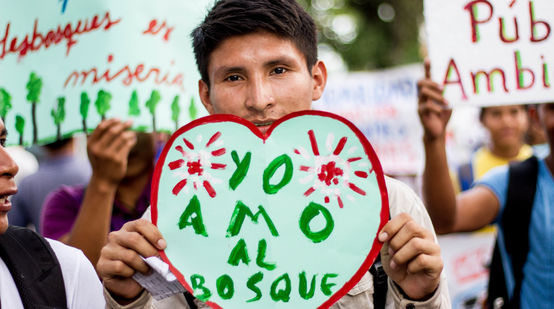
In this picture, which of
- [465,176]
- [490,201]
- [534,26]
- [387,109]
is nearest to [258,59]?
[534,26]

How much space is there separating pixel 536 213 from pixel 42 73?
6.45 ft

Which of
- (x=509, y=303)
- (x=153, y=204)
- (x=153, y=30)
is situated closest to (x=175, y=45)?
(x=153, y=30)

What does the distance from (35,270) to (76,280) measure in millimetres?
114

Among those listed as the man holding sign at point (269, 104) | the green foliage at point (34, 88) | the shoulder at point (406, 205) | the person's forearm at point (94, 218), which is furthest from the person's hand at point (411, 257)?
the green foliage at point (34, 88)

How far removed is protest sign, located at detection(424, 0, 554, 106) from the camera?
2205mm

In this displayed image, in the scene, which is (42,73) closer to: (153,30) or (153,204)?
(153,30)

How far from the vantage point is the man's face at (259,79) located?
162cm

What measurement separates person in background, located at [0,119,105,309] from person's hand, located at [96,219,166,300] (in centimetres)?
20

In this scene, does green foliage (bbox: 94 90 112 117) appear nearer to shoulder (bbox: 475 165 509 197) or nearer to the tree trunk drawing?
the tree trunk drawing

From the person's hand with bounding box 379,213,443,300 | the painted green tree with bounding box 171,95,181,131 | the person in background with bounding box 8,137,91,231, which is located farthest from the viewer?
the person in background with bounding box 8,137,91,231

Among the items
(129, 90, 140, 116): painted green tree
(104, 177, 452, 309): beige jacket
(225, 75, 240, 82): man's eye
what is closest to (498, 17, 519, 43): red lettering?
(104, 177, 452, 309): beige jacket

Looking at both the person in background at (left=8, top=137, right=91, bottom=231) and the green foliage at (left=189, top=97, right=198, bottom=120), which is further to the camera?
the person in background at (left=8, top=137, right=91, bottom=231)

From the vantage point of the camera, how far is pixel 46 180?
3654 millimetres

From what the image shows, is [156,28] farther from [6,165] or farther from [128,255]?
Answer: [128,255]
